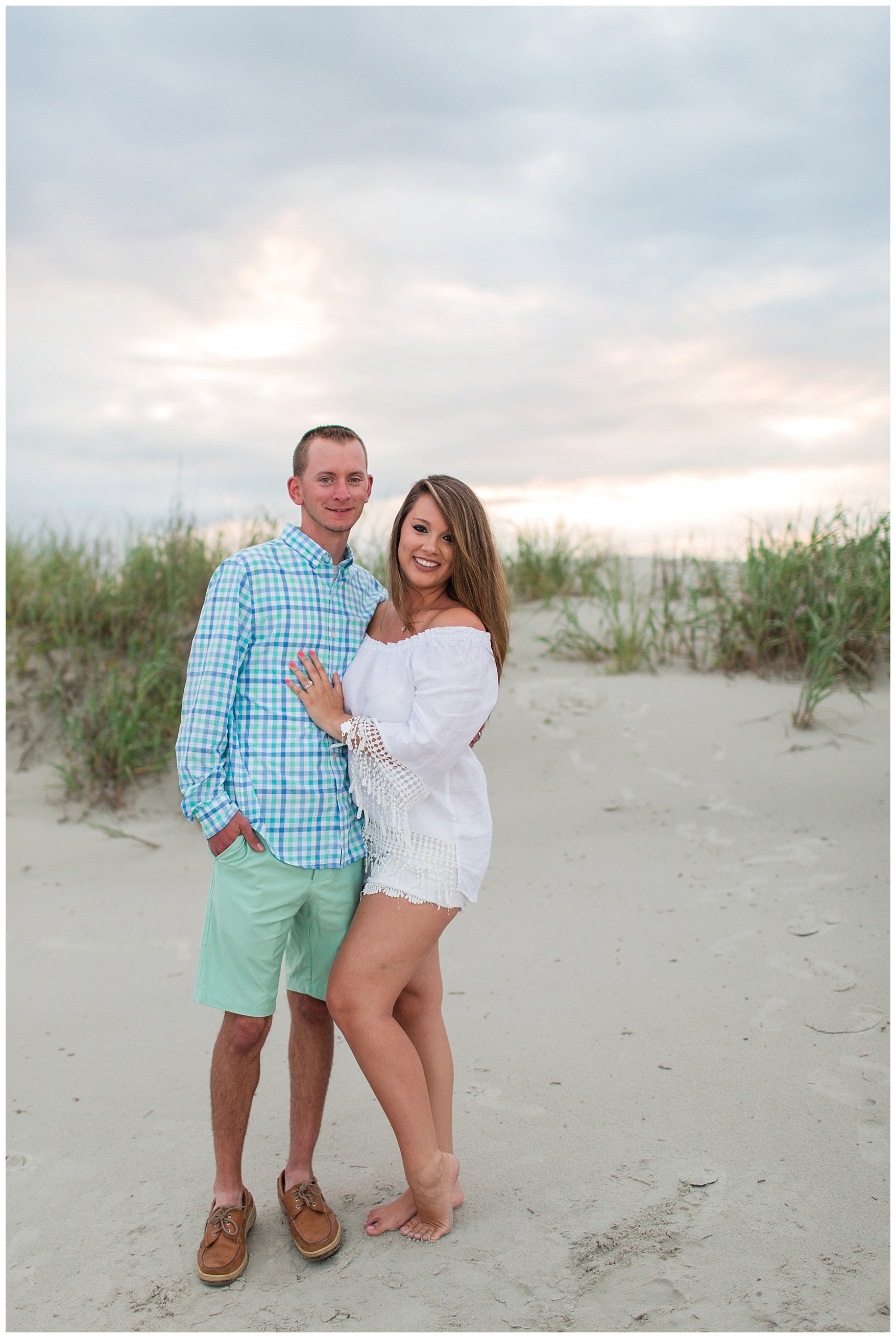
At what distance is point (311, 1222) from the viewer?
289 centimetres

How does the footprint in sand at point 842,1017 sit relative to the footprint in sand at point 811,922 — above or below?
below

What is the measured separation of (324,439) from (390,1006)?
5.53 feet

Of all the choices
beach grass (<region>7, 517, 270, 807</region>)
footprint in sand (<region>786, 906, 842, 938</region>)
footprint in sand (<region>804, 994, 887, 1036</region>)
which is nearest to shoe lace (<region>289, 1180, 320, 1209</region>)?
footprint in sand (<region>804, 994, 887, 1036</region>)

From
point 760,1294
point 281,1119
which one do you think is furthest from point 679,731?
point 760,1294

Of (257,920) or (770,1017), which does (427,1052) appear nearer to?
(257,920)

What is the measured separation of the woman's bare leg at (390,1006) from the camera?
2699mm

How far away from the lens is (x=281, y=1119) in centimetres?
371

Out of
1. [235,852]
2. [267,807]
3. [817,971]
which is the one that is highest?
[267,807]

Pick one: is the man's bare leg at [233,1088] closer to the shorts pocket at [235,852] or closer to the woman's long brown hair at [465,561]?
the shorts pocket at [235,852]

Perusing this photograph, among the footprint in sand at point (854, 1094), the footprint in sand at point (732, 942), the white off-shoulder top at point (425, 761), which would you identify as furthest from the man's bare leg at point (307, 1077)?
the footprint in sand at point (732, 942)

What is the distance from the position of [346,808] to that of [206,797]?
0.41 m

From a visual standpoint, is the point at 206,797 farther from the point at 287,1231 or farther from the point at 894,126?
the point at 894,126

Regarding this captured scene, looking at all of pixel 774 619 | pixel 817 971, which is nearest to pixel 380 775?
pixel 817 971

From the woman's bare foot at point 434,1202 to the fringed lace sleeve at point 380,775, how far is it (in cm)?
103
